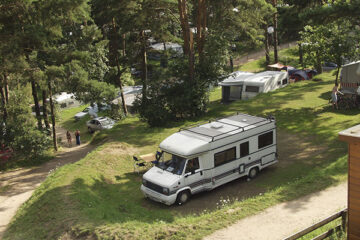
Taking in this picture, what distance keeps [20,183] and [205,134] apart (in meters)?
11.1

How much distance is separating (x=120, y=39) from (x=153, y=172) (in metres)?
21.9

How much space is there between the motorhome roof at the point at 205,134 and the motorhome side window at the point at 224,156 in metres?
0.59

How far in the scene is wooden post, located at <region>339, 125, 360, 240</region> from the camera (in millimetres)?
8440

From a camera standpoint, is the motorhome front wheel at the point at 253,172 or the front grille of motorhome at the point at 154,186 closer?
the front grille of motorhome at the point at 154,186

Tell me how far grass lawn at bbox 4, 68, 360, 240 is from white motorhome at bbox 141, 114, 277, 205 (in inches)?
22.7

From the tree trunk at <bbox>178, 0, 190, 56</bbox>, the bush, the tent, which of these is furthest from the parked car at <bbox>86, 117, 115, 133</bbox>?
the tent

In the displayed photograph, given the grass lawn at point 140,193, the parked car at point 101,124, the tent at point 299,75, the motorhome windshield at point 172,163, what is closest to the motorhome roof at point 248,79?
the tent at point 299,75

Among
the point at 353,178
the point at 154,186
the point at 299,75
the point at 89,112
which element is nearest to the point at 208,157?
the point at 154,186

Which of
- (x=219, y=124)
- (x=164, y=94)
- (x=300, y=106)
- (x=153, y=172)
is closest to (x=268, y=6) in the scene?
(x=300, y=106)

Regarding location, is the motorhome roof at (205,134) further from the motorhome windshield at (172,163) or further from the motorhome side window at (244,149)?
the motorhome side window at (244,149)

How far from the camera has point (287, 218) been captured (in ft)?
38.3

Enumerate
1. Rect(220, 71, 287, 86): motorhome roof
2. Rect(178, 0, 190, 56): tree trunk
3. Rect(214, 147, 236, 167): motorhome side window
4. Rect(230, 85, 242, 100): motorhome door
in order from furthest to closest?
Rect(230, 85, 242, 100): motorhome door < Rect(220, 71, 287, 86): motorhome roof < Rect(178, 0, 190, 56): tree trunk < Rect(214, 147, 236, 167): motorhome side window

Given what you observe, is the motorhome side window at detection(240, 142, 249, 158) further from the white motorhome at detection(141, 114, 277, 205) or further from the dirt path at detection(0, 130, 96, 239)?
the dirt path at detection(0, 130, 96, 239)

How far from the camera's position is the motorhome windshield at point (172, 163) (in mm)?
14766
